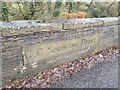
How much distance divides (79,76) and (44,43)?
0.87 m

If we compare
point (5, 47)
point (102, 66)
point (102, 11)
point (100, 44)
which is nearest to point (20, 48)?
point (5, 47)

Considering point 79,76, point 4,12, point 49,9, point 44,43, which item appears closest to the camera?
point 44,43

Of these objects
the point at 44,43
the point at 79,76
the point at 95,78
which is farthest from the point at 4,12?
the point at 95,78

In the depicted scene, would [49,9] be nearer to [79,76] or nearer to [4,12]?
[4,12]

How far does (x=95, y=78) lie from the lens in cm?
520

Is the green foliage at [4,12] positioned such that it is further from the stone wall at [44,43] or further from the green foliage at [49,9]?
the stone wall at [44,43]

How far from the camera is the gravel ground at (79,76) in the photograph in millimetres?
4715

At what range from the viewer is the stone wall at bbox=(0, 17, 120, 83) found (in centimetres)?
447

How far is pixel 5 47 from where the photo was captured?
4.37 meters

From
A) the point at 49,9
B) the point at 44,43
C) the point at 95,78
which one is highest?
the point at 49,9

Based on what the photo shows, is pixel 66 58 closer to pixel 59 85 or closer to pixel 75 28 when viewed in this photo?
pixel 75 28

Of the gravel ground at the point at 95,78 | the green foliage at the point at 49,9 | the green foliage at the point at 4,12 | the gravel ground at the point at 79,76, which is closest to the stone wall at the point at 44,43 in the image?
the gravel ground at the point at 79,76

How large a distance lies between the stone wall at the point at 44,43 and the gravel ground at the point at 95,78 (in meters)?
0.53

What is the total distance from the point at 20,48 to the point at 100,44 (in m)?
2.93
